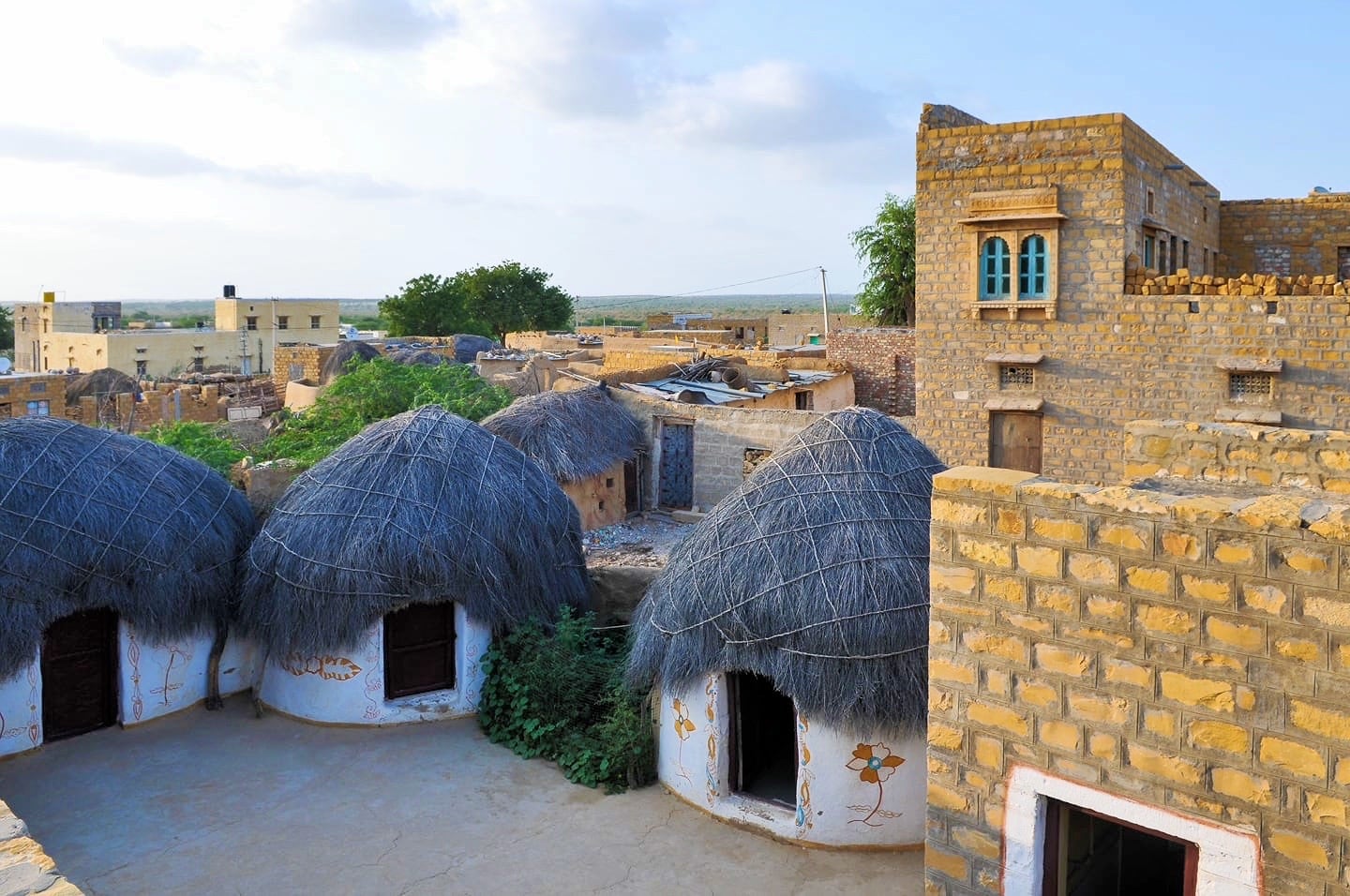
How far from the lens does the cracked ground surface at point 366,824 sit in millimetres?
7715

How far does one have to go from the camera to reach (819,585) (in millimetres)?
8047

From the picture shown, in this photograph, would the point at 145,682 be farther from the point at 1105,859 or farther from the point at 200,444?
the point at 1105,859

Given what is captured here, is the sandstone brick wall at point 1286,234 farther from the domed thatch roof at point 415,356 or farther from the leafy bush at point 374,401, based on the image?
the domed thatch roof at point 415,356

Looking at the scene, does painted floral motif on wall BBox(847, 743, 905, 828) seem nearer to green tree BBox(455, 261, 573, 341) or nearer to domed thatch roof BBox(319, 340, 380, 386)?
domed thatch roof BBox(319, 340, 380, 386)

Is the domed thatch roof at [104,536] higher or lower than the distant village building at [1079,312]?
lower

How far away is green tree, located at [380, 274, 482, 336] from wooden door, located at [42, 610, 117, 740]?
133 feet

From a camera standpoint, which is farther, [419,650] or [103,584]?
[419,650]

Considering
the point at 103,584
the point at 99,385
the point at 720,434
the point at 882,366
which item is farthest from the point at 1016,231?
the point at 99,385

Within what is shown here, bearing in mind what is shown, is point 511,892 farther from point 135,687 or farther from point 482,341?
point 482,341

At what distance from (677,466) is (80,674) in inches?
373

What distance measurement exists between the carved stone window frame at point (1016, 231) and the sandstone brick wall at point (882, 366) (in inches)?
293

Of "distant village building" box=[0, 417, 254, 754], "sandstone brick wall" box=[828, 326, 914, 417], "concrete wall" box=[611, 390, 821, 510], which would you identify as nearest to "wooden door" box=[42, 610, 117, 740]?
"distant village building" box=[0, 417, 254, 754]

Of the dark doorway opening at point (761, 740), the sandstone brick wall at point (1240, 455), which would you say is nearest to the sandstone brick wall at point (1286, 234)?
the dark doorway opening at point (761, 740)

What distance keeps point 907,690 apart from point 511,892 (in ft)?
9.97
